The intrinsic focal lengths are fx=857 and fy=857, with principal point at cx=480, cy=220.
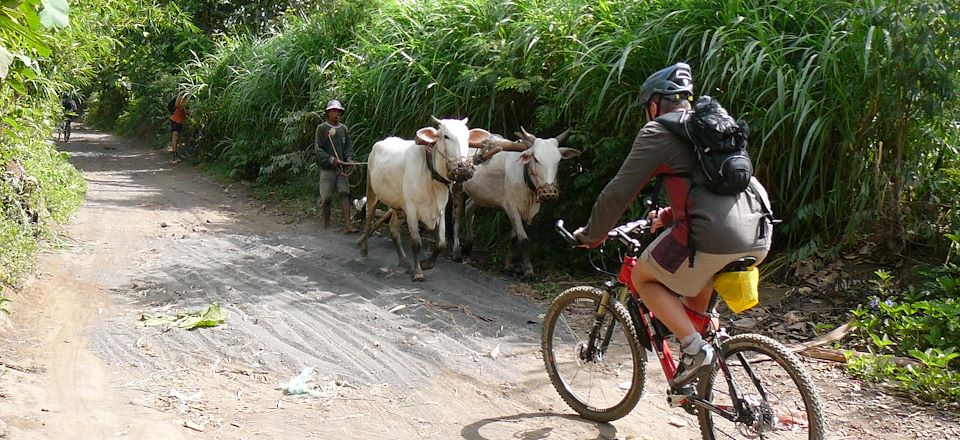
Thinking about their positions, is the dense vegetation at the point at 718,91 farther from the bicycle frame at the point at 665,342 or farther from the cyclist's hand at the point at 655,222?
the cyclist's hand at the point at 655,222

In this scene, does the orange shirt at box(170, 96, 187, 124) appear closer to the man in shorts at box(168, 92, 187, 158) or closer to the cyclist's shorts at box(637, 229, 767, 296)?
the man in shorts at box(168, 92, 187, 158)

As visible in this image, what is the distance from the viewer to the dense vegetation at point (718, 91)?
5992 millimetres

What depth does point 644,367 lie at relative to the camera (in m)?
4.17

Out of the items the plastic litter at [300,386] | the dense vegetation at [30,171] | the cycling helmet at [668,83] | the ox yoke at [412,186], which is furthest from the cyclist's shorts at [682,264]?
the ox yoke at [412,186]

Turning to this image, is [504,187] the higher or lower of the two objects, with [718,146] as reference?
lower

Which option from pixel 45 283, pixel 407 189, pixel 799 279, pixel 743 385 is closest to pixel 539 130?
pixel 407 189

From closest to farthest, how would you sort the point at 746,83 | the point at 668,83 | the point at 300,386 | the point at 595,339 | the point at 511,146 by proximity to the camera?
the point at 668,83, the point at 595,339, the point at 300,386, the point at 746,83, the point at 511,146

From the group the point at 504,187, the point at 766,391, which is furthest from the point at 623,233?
the point at 504,187

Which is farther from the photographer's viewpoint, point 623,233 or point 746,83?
point 746,83

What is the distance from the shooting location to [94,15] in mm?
9375

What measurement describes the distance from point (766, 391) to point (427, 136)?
15.3ft

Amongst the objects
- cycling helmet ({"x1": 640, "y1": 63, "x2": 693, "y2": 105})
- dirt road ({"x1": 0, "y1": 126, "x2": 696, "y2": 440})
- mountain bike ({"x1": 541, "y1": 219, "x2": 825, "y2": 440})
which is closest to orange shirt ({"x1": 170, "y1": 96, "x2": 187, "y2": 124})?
dirt road ({"x1": 0, "y1": 126, "x2": 696, "y2": 440})

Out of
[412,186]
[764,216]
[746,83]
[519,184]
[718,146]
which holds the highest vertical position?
[746,83]

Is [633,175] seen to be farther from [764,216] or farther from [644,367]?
[644,367]
